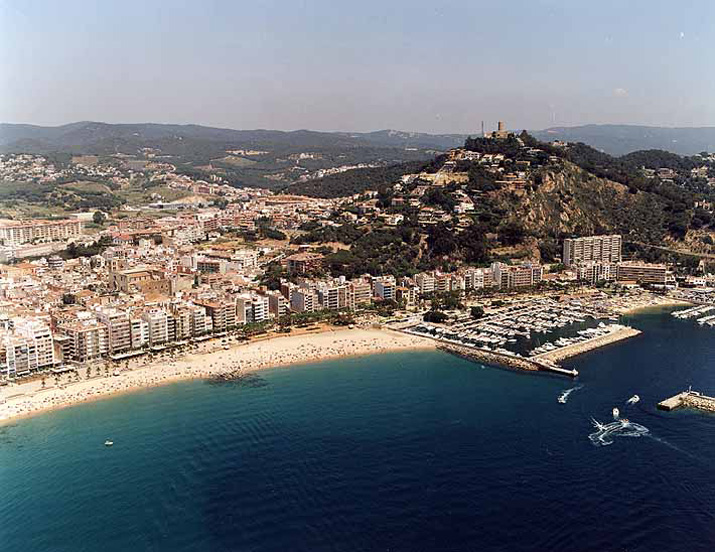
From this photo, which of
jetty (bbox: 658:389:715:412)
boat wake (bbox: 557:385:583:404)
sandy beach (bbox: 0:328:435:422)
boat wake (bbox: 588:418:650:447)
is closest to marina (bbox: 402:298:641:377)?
boat wake (bbox: 557:385:583:404)

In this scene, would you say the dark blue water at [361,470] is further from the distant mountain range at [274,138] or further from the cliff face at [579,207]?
the distant mountain range at [274,138]

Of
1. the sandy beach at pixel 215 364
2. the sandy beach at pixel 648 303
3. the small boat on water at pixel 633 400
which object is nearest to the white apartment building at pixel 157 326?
the sandy beach at pixel 215 364

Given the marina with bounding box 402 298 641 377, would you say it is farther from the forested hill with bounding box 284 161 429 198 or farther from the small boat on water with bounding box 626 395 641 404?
the forested hill with bounding box 284 161 429 198

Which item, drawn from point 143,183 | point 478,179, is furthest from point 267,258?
point 143,183

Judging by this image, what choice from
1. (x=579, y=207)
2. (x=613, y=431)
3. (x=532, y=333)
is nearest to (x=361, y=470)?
(x=613, y=431)

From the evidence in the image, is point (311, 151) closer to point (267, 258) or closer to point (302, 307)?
point (267, 258)

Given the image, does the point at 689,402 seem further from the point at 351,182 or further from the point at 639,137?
the point at 639,137
